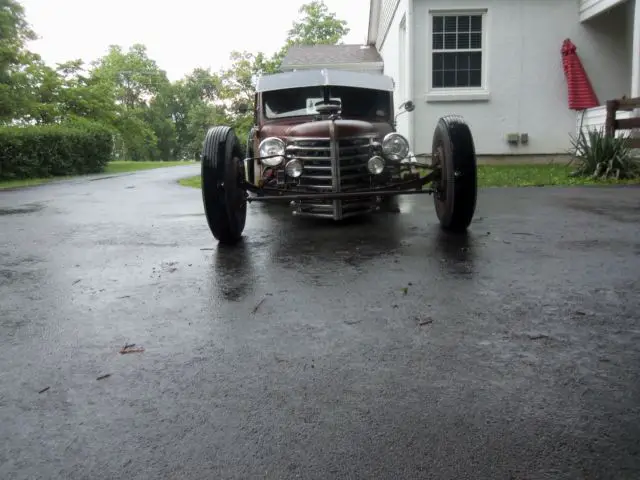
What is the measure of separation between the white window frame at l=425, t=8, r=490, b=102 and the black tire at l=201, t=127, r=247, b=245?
9695mm

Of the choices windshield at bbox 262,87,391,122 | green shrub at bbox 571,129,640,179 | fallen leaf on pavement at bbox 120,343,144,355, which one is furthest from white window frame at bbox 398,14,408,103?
fallen leaf on pavement at bbox 120,343,144,355

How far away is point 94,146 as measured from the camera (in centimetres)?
2436

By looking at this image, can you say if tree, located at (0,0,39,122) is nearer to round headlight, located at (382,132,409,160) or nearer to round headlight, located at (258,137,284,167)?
round headlight, located at (258,137,284,167)

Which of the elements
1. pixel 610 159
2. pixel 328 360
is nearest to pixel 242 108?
pixel 328 360

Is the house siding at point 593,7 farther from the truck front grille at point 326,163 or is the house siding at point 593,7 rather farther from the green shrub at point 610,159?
the truck front grille at point 326,163

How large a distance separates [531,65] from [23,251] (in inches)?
498

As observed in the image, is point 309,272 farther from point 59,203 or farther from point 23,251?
point 59,203

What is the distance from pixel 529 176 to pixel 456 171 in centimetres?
691

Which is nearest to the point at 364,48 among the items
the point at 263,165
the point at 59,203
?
the point at 59,203

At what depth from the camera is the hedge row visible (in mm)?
19016

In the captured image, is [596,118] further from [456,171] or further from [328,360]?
[328,360]

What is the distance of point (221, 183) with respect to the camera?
5871mm

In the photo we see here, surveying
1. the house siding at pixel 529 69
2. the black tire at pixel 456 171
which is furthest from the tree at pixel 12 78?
the black tire at pixel 456 171

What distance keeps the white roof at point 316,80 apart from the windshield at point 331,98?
0.08m
